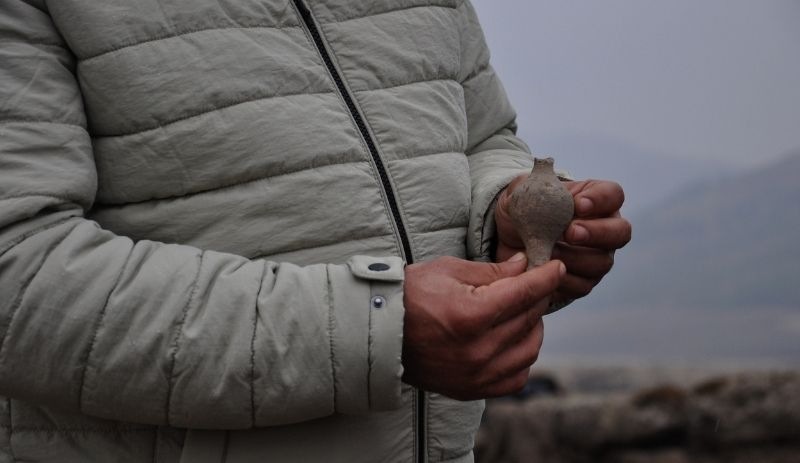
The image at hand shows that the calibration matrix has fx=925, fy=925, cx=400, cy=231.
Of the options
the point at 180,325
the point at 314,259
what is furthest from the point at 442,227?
the point at 180,325

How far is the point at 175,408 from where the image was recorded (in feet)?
3.33

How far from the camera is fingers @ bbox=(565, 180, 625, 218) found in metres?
1.24

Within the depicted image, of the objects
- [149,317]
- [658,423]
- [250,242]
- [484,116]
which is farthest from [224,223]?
[658,423]

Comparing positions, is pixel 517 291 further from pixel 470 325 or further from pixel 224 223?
pixel 224 223

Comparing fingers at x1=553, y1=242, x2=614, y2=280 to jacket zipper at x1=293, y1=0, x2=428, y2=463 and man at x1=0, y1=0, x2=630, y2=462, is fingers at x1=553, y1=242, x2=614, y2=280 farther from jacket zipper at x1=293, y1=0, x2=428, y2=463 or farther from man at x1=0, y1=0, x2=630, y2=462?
jacket zipper at x1=293, y1=0, x2=428, y2=463

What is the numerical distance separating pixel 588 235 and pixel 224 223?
472 mm

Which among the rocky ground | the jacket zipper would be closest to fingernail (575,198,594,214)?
the jacket zipper

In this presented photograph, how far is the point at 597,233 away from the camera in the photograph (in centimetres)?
122

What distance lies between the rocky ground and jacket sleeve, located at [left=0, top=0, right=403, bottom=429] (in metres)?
2.11

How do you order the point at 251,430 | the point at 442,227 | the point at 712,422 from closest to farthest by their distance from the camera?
the point at 251,430 < the point at 442,227 < the point at 712,422

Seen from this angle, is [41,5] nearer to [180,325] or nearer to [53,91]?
[53,91]

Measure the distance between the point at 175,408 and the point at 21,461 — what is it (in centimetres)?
26

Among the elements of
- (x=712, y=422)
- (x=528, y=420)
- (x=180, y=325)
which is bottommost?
(x=528, y=420)

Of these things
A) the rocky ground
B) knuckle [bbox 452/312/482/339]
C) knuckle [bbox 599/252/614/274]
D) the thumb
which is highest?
the thumb
